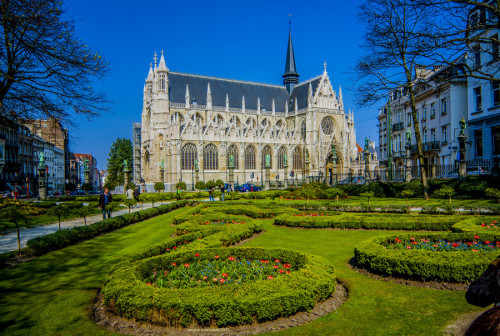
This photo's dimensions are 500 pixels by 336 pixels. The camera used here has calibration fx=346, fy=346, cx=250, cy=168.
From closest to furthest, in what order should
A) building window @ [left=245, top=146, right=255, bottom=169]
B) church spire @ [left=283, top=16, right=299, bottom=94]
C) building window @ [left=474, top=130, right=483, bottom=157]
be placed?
building window @ [left=474, top=130, right=483, bottom=157] < building window @ [left=245, top=146, right=255, bottom=169] < church spire @ [left=283, top=16, right=299, bottom=94]

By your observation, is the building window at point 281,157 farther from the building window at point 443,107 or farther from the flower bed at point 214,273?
the flower bed at point 214,273

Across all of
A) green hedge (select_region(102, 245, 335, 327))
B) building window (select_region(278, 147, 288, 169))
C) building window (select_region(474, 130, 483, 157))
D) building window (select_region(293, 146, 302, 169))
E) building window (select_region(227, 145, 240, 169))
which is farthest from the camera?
building window (select_region(293, 146, 302, 169))

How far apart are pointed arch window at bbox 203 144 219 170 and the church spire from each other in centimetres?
2545

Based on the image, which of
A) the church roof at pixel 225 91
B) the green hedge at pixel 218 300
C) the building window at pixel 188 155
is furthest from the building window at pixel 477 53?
the church roof at pixel 225 91

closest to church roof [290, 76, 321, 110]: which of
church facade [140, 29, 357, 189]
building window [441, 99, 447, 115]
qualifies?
church facade [140, 29, 357, 189]

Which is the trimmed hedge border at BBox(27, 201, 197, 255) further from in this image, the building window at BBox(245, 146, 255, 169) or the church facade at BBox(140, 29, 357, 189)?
the building window at BBox(245, 146, 255, 169)

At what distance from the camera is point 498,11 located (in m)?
13.1

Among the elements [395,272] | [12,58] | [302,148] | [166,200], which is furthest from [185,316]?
[302,148]

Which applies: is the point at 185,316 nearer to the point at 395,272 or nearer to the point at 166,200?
the point at 395,272

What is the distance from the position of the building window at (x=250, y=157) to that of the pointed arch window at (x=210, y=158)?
18.0 ft

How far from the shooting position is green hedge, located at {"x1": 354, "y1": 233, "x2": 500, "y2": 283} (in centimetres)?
658

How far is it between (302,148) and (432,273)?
5415 centimetres

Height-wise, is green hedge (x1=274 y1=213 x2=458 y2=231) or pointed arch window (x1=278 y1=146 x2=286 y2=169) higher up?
pointed arch window (x1=278 y1=146 x2=286 y2=169)

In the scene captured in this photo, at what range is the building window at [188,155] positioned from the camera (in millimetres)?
49219
